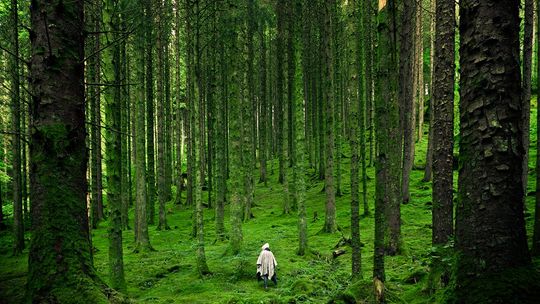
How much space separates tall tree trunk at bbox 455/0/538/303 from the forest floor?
98.0 inches

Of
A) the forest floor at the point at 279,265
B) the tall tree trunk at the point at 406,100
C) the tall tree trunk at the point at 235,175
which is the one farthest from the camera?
the tall tree trunk at the point at 406,100

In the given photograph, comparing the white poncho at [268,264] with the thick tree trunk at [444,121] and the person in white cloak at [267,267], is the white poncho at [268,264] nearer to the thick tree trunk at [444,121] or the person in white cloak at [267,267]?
the person in white cloak at [267,267]

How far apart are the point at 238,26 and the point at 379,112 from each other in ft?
39.6

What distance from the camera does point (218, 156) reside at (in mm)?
16156

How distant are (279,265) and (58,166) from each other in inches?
424

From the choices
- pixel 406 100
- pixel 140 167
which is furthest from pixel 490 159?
pixel 406 100

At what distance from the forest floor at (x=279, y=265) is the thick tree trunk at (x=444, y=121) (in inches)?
35.4

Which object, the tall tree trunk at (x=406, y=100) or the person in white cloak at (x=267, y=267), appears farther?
the tall tree trunk at (x=406, y=100)

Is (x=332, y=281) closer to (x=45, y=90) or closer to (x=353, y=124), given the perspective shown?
(x=353, y=124)

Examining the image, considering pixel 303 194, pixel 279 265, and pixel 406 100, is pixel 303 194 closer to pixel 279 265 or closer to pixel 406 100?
pixel 279 265

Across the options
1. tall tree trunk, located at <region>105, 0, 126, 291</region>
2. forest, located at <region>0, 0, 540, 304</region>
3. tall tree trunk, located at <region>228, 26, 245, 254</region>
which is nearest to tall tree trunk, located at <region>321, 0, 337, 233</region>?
forest, located at <region>0, 0, 540, 304</region>

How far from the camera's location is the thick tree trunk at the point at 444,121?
24.5 feet

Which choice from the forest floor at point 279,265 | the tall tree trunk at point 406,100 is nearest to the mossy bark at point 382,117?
the forest floor at point 279,265

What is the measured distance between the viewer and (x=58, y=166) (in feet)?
9.27
